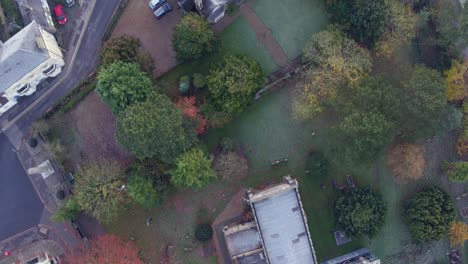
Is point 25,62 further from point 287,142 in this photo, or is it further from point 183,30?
point 287,142

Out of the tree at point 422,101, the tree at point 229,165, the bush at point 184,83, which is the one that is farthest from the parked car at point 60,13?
the tree at point 422,101

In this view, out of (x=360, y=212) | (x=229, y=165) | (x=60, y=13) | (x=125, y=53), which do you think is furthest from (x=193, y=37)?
(x=360, y=212)

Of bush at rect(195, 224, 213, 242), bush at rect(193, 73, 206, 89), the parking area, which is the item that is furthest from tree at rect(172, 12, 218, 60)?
bush at rect(195, 224, 213, 242)

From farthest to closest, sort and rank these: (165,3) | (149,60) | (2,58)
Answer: (165,3)
(149,60)
(2,58)

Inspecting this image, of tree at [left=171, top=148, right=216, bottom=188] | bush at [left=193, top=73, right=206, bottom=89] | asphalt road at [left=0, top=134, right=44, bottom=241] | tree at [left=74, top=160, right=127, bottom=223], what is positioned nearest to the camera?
tree at [left=171, top=148, right=216, bottom=188]

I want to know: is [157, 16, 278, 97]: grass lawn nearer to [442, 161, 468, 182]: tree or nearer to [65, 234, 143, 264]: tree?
[442, 161, 468, 182]: tree

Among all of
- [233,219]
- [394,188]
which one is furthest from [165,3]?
[394,188]
